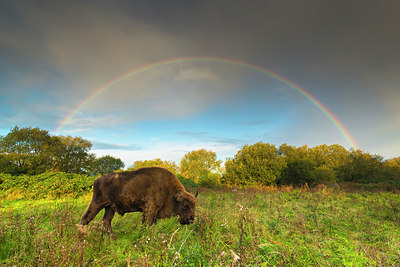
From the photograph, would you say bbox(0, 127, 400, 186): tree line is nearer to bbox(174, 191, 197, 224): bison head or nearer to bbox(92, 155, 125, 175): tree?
bbox(92, 155, 125, 175): tree

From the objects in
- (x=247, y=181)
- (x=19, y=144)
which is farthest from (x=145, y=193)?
(x=19, y=144)

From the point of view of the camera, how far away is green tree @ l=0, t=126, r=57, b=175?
1243 inches

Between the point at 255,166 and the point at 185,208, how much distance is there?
89.8ft

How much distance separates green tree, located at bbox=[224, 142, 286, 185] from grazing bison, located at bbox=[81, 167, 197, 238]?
25.9m

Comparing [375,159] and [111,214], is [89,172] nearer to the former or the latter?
[111,214]

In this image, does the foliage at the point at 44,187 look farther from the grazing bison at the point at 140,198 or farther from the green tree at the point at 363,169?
the green tree at the point at 363,169

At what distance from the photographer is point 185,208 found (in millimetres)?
5938

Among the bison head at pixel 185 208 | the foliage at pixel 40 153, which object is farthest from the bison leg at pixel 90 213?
the foliage at pixel 40 153

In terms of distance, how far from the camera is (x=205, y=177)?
2788 cm

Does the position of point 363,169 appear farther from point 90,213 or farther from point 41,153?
point 41,153

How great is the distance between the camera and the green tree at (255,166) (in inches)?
1212

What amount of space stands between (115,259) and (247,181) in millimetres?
29524

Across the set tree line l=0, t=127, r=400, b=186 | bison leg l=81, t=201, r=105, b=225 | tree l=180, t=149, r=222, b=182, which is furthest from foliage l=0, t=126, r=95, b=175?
bison leg l=81, t=201, r=105, b=225

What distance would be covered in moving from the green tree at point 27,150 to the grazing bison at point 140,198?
3726cm
